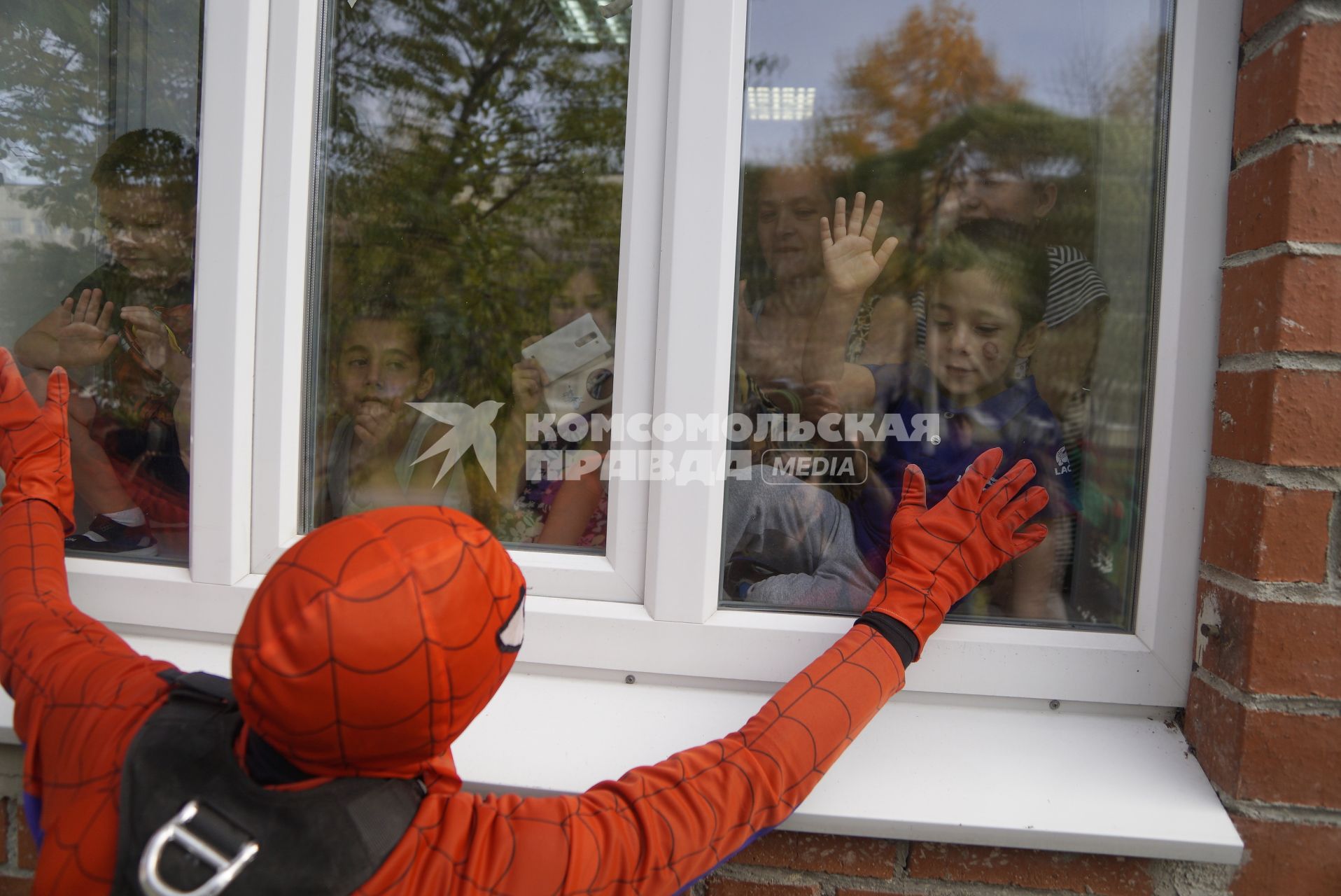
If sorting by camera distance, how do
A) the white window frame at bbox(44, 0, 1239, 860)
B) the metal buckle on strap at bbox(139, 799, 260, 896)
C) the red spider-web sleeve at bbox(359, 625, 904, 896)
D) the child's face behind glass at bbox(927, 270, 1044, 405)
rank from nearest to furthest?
the metal buckle on strap at bbox(139, 799, 260, 896)
the red spider-web sleeve at bbox(359, 625, 904, 896)
the white window frame at bbox(44, 0, 1239, 860)
the child's face behind glass at bbox(927, 270, 1044, 405)

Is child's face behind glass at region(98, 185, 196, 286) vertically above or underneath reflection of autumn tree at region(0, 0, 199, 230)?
underneath

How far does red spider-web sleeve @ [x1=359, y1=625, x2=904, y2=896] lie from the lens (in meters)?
0.77

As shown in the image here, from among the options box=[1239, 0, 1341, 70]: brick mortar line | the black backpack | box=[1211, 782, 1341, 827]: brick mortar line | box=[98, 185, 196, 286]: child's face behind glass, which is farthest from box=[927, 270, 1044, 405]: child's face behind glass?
box=[98, 185, 196, 286]: child's face behind glass

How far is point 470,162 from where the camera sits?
67.5 inches

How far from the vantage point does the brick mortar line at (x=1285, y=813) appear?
1.03 metres

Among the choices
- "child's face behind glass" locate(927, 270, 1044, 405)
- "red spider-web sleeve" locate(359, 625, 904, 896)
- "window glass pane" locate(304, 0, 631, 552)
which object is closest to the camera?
"red spider-web sleeve" locate(359, 625, 904, 896)

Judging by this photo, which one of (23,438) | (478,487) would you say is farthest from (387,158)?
(23,438)

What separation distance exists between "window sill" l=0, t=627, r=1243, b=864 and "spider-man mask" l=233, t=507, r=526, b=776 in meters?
0.44

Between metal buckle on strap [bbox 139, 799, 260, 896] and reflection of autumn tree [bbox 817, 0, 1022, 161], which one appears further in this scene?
reflection of autumn tree [bbox 817, 0, 1022, 161]

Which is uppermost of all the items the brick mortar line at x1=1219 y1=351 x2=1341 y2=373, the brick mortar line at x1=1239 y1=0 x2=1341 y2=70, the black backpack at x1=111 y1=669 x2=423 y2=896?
the brick mortar line at x1=1239 y1=0 x2=1341 y2=70

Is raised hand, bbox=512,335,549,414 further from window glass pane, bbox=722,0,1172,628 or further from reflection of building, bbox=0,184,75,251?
reflection of building, bbox=0,184,75,251

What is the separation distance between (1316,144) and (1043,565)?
68 cm

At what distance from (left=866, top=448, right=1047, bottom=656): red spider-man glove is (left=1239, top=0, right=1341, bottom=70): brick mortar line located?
0.63 m

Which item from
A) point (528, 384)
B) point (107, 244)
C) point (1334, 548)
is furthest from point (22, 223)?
point (1334, 548)
